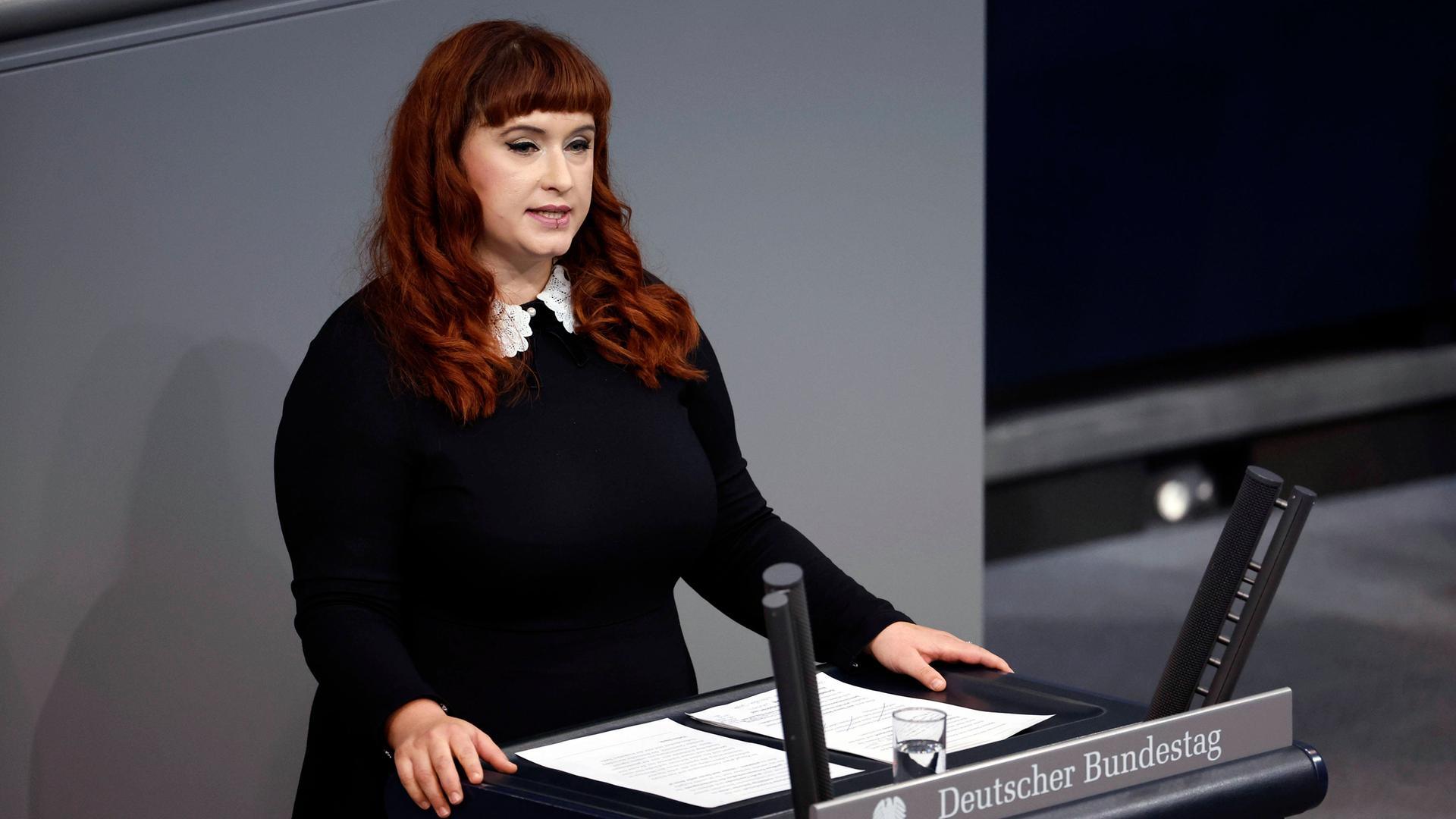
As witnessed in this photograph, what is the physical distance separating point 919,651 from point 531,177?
0.66 metres

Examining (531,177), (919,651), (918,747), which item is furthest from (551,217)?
(918,747)

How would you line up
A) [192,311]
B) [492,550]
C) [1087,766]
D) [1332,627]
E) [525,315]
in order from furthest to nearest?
[1332,627], [192,311], [525,315], [492,550], [1087,766]

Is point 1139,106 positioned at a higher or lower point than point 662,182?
higher

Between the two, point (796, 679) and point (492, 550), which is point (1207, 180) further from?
point (796, 679)

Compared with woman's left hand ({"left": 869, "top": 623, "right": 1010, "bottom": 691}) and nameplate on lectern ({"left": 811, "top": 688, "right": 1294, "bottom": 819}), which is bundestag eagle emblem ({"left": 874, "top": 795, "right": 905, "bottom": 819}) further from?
woman's left hand ({"left": 869, "top": 623, "right": 1010, "bottom": 691})

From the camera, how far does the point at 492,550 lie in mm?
1722

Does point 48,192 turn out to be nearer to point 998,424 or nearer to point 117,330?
point 117,330

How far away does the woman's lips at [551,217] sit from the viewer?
180 cm

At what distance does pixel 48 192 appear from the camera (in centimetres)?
235

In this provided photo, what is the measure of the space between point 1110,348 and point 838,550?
10.1 ft

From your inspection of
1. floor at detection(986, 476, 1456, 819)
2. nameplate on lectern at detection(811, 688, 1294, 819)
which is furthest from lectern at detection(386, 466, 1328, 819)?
floor at detection(986, 476, 1456, 819)

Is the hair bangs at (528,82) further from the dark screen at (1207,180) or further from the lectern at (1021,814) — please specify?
the dark screen at (1207,180)

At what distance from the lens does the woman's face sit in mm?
1785

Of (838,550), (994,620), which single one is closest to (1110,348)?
(994,620)
